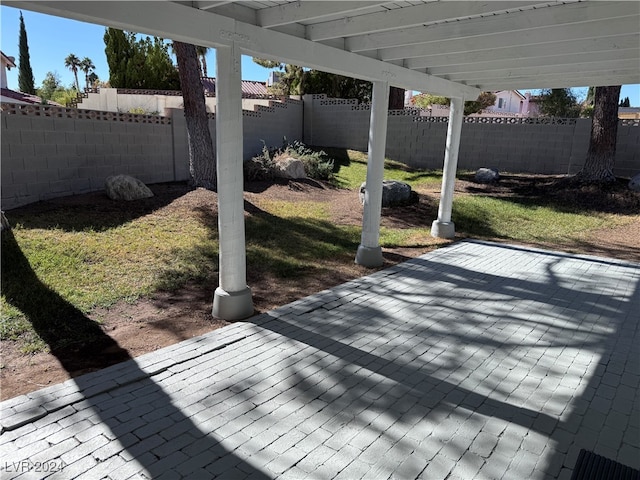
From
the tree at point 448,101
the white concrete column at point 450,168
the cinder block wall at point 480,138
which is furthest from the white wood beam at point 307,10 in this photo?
the tree at point 448,101

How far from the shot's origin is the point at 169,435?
2.72 m

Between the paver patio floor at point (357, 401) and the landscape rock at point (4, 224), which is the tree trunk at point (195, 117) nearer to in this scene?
the landscape rock at point (4, 224)

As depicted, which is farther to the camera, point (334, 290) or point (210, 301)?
point (334, 290)

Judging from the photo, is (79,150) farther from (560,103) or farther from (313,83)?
(560,103)

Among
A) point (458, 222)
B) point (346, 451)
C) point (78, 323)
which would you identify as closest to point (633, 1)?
point (346, 451)

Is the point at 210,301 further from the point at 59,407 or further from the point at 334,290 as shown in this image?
the point at 59,407

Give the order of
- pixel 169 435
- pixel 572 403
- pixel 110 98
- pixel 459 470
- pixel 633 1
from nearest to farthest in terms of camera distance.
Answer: pixel 459 470 < pixel 169 435 < pixel 572 403 < pixel 633 1 < pixel 110 98

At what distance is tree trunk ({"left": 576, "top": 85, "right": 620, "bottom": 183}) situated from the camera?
1242 cm

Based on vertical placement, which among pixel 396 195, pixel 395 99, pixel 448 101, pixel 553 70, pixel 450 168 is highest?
pixel 448 101

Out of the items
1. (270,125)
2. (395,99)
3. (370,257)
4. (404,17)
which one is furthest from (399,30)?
(395,99)

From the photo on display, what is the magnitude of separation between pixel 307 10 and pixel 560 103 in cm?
2099

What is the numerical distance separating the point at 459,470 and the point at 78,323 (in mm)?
3809

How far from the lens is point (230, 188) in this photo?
4250mm

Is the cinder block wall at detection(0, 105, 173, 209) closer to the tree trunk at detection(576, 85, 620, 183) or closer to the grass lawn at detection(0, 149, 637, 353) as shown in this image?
the grass lawn at detection(0, 149, 637, 353)
